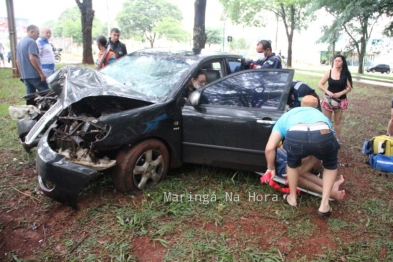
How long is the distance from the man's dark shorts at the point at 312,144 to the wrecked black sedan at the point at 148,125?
1.72 ft

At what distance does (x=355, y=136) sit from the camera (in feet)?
18.7

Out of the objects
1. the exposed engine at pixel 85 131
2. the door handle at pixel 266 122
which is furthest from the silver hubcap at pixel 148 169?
the door handle at pixel 266 122

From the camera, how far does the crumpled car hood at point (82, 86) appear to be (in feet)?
10.1

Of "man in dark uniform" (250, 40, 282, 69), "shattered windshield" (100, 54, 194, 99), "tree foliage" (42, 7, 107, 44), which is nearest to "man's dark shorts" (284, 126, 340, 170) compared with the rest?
"shattered windshield" (100, 54, 194, 99)

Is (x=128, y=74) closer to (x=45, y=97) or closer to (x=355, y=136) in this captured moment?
(x=45, y=97)

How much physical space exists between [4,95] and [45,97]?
4.67 meters

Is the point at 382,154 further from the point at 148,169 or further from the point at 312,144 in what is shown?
the point at 148,169

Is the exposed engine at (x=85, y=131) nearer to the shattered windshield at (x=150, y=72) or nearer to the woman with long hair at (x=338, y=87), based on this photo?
the shattered windshield at (x=150, y=72)

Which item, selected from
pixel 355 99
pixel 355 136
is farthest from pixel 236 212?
pixel 355 99

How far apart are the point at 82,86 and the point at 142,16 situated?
51.7 metres

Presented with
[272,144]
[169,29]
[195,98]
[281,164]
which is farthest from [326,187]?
[169,29]

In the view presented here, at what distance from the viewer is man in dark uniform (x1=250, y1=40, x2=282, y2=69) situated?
4.88 meters

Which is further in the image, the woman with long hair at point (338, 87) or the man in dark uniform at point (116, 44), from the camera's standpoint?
the man in dark uniform at point (116, 44)

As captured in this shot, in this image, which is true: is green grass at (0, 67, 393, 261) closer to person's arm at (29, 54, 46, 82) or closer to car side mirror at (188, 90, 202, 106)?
car side mirror at (188, 90, 202, 106)
